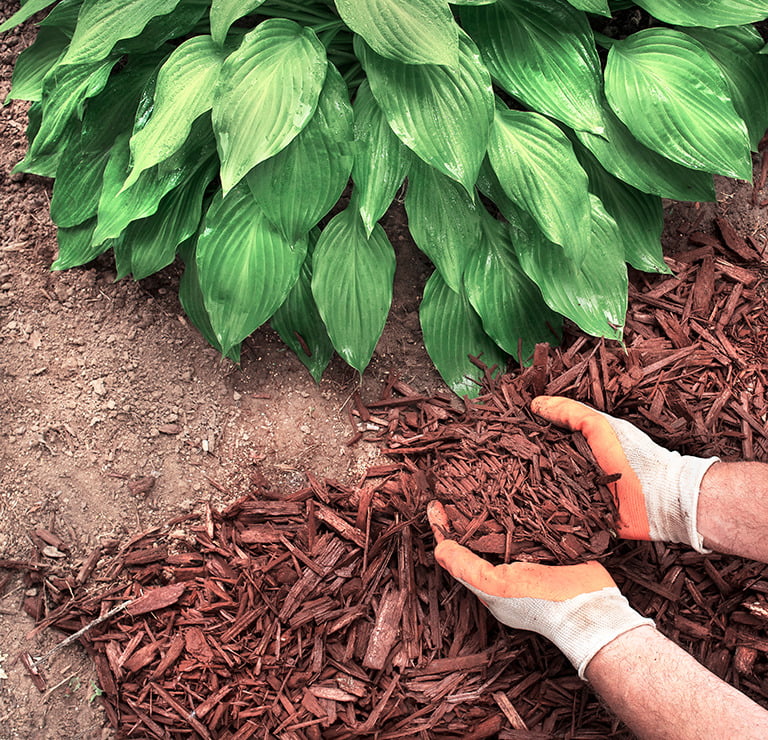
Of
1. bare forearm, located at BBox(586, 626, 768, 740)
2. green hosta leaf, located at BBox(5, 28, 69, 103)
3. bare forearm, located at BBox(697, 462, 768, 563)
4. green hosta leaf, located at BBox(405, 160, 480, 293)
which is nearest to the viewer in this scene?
bare forearm, located at BBox(586, 626, 768, 740)

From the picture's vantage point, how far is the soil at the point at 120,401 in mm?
1691

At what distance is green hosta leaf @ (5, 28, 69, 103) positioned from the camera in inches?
68.9

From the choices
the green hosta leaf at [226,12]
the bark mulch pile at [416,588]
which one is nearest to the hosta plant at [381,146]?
the green hosta leaf at [226,12]

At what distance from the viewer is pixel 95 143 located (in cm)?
170

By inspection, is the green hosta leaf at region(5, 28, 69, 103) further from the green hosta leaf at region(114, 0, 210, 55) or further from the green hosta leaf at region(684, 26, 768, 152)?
the green hosta leaf at region(684, 26, 768, 152)

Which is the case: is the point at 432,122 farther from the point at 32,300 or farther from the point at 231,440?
the point at 32,300

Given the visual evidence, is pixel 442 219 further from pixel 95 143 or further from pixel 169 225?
pixel 95 143

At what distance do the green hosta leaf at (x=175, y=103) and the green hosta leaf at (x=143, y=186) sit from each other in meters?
0.10

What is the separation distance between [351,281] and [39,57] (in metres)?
1.00

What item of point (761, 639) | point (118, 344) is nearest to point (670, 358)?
point (761, 639)

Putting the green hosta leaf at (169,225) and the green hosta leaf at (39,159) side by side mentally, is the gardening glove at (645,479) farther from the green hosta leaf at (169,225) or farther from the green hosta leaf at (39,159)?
the green hosta leaf at (39,159)

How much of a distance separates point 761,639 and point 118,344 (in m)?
1.73

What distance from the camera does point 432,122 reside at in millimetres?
1442

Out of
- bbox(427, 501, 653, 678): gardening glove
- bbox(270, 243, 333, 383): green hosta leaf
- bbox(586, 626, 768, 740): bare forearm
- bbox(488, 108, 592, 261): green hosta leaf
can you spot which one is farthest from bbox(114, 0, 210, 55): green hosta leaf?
bbox(586, 626, 768, 740): bare forearm
